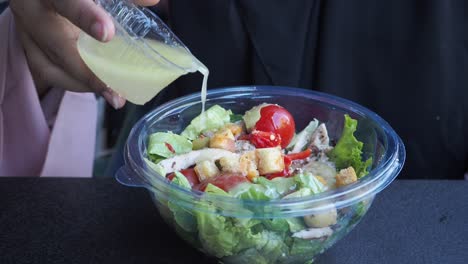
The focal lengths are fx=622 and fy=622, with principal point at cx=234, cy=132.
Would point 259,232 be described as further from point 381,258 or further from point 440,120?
point 440,120

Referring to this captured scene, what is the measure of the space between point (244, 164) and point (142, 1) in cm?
29

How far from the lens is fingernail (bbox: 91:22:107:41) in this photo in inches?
29.7

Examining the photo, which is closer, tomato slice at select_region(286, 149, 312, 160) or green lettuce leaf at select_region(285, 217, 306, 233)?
green lettuce leaf at select_region(285, 217, 306, 233)

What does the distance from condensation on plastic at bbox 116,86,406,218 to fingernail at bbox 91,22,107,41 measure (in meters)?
0.13

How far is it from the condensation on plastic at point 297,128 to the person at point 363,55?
0.31 metres

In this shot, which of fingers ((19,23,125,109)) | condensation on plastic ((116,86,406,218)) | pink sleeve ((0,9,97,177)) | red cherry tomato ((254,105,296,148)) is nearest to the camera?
condensation on plastic ((116,86,406,218))

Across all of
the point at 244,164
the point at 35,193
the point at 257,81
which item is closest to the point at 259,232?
the point at 244,164

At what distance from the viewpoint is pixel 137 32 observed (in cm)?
82

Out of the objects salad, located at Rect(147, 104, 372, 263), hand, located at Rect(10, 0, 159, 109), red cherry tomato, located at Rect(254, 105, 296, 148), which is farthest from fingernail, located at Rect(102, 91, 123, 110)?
red cherry tomato, located at Rect(254, 105, 296, 148)

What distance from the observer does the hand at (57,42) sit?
89 centimetres

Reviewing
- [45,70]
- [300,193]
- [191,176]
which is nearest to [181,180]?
[191,176]

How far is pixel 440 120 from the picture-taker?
125 centimetres

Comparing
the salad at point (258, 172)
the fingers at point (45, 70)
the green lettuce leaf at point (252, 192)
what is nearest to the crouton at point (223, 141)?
the salad at point (258, 172)

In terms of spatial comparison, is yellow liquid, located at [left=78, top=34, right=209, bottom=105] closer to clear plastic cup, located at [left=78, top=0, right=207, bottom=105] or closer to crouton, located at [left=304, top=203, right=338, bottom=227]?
clear plastic cup, located at [left=78, top=0, right=207, bottom=105]
